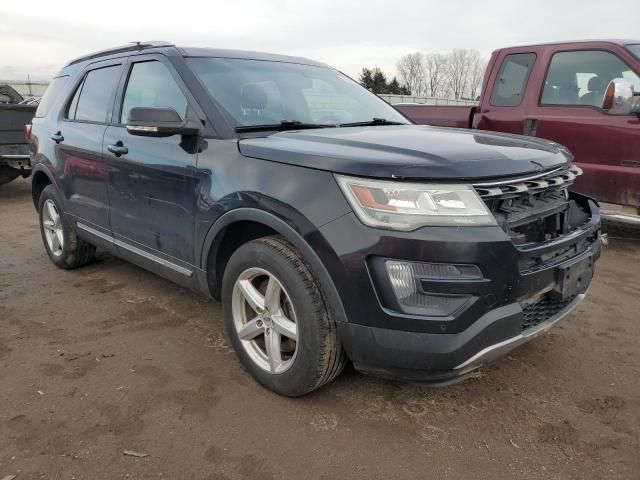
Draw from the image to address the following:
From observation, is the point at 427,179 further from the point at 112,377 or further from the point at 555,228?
the point at 112,377

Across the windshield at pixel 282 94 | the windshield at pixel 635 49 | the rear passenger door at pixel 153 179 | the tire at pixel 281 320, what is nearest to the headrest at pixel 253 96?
the windshield at pixel 282 94

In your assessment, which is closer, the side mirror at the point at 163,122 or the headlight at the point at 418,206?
the headlight at the point at 418,206

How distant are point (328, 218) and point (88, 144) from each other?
2.54 metres

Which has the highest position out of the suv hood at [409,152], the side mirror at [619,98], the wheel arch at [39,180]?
the side mirror at [619,98]

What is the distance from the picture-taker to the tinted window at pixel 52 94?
4.65 m

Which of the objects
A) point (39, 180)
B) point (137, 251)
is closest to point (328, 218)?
point (137, 251)

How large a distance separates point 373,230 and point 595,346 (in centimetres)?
201

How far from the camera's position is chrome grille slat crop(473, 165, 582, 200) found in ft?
7.18

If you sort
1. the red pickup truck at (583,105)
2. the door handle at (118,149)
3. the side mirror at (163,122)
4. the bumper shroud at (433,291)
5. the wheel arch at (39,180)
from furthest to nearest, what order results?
1. the red pickup truck at (583,105)
2. the wheel arch at (39,180)
3. the door handle at (118,149)
4. the side mirror at (163,122)
5. the bumper shroud at (433,291)

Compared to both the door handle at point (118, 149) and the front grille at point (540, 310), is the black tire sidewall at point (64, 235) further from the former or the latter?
the front grille at point (540, 310)

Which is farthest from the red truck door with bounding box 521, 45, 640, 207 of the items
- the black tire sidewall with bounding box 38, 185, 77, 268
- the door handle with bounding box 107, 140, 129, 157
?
the black tire sidewall with bounding box 38, 185, 77, 268

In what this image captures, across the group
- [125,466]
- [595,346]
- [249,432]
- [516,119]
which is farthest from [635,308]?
[125,466]

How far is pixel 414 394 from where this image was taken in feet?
8.97

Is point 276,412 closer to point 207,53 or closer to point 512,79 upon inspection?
point 207,53
